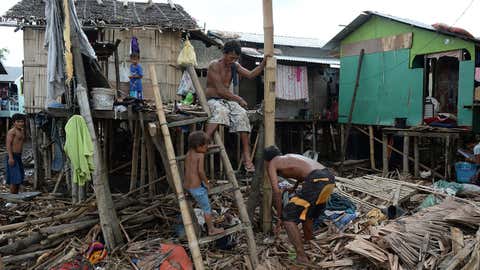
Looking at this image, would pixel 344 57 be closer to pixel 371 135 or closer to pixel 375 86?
pixel 375 86

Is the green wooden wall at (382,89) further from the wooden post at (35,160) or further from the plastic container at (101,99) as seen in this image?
the wooden post at (35,160)

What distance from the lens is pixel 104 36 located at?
11734 millimetres

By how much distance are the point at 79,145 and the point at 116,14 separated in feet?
24.3

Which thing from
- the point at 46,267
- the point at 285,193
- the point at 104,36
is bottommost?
the point at 46,267

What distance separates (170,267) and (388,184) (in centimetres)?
597

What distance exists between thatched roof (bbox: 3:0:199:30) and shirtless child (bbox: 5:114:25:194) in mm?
3284

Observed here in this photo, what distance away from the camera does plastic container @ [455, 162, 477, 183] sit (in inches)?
408

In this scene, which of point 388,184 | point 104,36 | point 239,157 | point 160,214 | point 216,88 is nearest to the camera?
point 216,88

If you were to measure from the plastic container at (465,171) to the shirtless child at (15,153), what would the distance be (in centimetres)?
1126

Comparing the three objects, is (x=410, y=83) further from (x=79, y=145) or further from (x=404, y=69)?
(x=79, y=145)

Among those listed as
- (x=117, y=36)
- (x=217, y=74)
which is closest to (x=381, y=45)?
(x=117, y=36)

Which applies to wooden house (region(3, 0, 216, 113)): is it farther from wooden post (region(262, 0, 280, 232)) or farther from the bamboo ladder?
the bamboo ladder

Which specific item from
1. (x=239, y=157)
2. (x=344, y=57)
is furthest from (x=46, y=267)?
(x=344, y=57)

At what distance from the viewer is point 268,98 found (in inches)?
248
